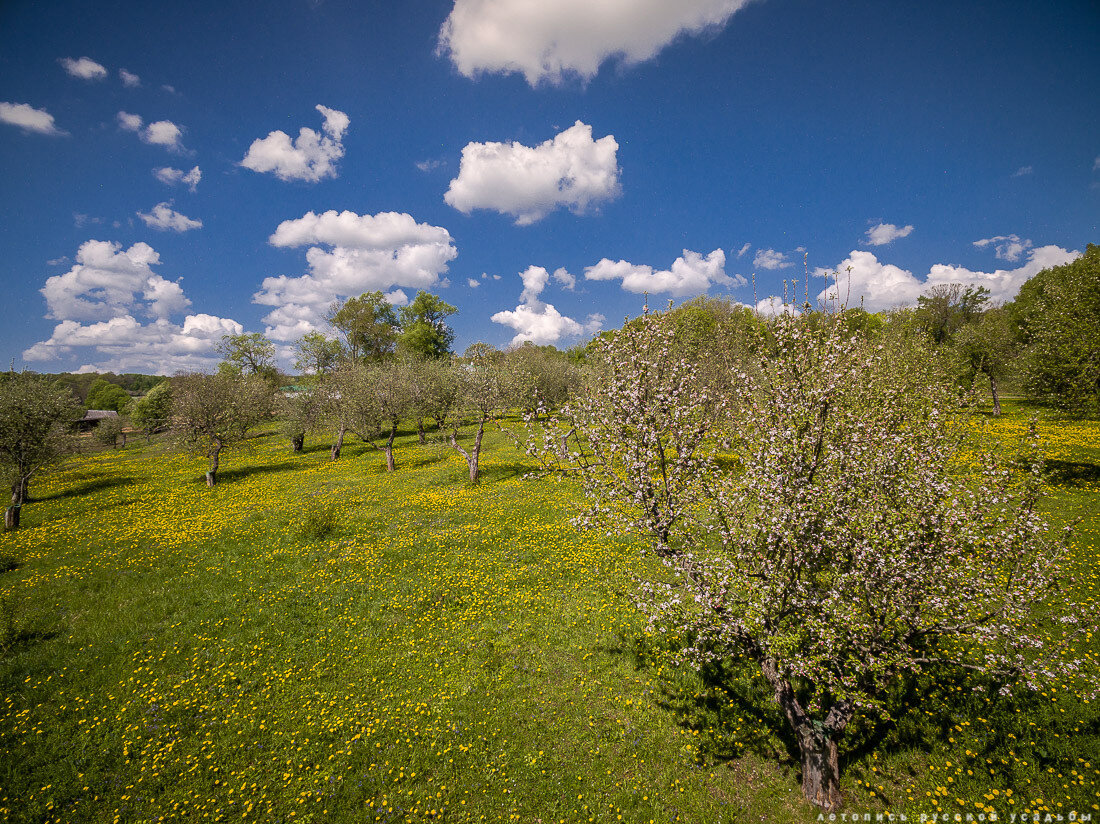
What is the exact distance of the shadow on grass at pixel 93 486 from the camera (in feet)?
103

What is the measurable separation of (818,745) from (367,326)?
8806 cm

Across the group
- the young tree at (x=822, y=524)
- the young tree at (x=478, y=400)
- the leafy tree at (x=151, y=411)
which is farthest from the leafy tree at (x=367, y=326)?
the young tree at (x=822, y=524)

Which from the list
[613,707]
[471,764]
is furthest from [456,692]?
[613,707]

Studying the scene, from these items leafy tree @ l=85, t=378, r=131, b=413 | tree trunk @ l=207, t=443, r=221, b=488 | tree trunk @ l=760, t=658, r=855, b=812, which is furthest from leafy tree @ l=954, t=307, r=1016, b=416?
leafy tree @ l=85, t=378, r=131, b=413

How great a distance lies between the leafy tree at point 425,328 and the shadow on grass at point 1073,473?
3116 inches

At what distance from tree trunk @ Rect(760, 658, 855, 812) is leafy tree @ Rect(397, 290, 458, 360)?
264ft

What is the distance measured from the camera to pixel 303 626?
1384 centimetres

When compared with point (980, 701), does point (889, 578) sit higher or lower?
higher

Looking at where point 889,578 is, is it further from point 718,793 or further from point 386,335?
point 386,335

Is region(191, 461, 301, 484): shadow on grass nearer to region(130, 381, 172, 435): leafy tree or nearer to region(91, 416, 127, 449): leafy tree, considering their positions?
region(91, 416, 127, 449): leafy tree

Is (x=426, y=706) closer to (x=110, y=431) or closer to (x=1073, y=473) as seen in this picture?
(x=1073, y=473)

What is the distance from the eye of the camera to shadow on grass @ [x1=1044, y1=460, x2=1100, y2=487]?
21.1 meters

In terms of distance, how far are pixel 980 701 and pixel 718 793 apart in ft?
21.7

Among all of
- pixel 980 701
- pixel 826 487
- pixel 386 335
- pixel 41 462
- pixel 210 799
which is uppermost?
pixel 386 335
